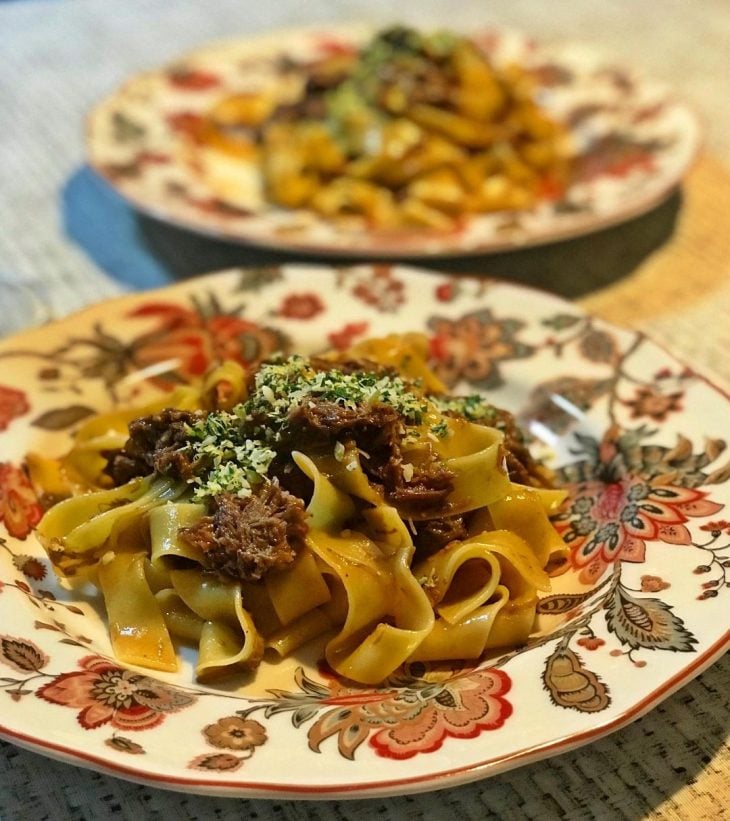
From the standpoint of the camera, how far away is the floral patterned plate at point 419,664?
195 cm

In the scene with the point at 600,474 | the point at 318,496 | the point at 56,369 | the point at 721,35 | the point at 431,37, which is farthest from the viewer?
the point at 721,35

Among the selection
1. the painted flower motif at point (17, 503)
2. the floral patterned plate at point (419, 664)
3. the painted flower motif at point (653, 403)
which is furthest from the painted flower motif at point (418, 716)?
the painted flower motif at point (653, 403)

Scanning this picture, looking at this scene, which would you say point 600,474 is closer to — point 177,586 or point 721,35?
point 177,586

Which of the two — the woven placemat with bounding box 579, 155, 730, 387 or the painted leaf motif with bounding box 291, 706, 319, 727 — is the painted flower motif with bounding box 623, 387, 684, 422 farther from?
the painted leaf motif with bounding box 291, 706, 319, 727

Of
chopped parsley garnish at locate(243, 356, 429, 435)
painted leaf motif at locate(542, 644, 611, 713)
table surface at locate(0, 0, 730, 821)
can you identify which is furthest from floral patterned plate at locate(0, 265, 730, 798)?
chopped parsley garnish at locate(243, 356, 429, 435)

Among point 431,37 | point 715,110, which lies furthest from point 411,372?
point 715,110

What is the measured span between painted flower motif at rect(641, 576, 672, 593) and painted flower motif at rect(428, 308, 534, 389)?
1.15 meters

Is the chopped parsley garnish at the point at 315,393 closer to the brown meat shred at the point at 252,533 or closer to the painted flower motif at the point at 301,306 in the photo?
the brown meat shred at the point at 252,533

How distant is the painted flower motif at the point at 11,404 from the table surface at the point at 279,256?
0.93 m

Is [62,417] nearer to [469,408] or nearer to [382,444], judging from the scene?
[382,444]

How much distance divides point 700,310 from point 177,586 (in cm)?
269

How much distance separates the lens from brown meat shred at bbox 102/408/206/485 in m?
2.62

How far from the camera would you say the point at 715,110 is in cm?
602

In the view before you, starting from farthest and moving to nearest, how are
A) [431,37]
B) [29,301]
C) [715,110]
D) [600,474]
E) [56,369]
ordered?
1. [715,110]
2. [431,37]
3. [29,301]
4. [56,369]
5. [600,474]
